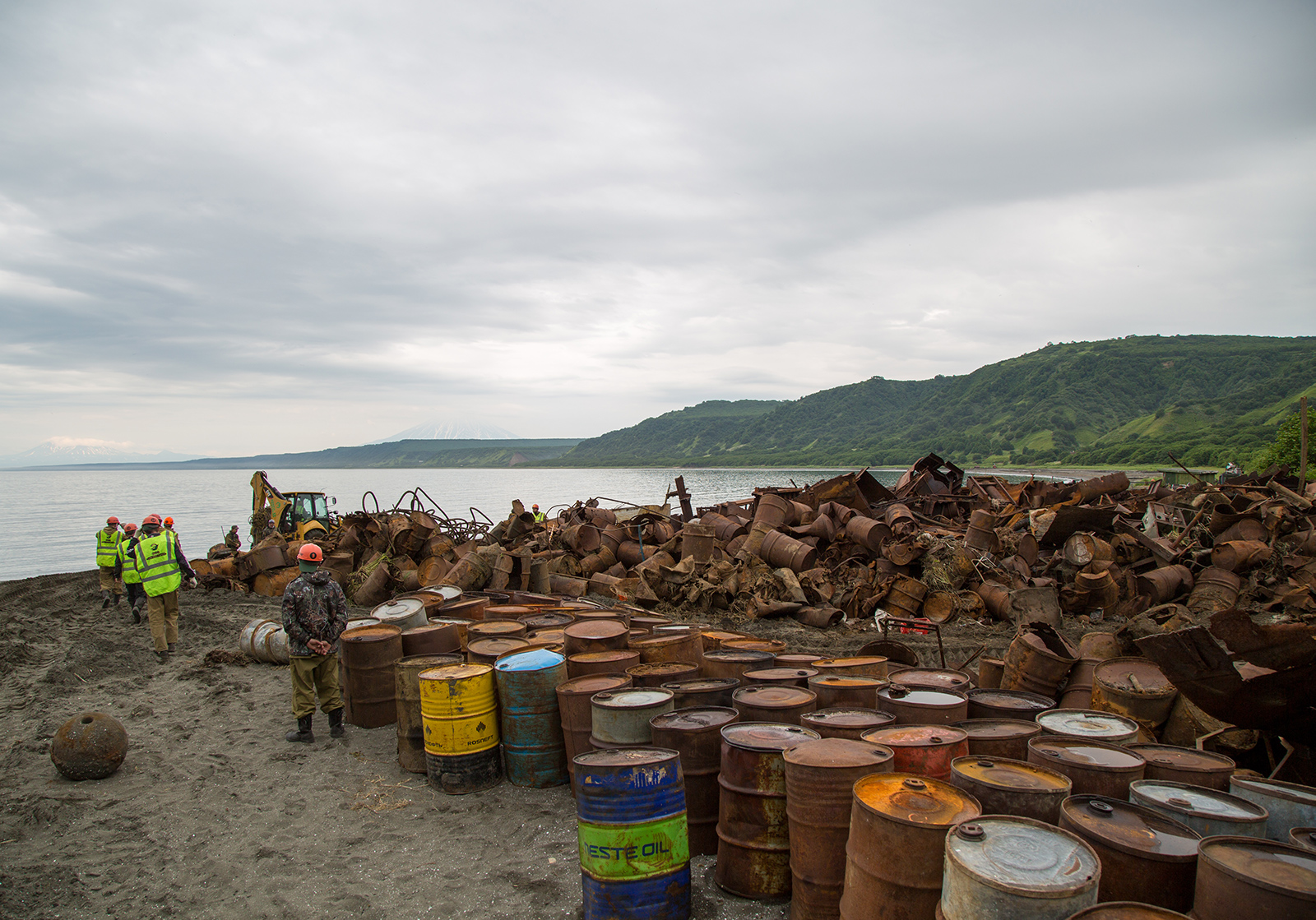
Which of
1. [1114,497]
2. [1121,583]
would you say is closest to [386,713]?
[1121,583]

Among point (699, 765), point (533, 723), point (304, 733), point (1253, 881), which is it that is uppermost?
point (1253, 881)

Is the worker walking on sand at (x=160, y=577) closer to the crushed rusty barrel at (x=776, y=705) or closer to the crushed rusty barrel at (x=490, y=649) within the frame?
the crushed rusty barrel at (x=490, y=649)

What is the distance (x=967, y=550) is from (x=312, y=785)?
32.1ft

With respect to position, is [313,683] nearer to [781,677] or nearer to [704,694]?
[704,694]

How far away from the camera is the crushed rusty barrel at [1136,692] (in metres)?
4.85

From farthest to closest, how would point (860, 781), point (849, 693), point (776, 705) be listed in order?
point (849, 693), point (776, 705), point (860, 781)

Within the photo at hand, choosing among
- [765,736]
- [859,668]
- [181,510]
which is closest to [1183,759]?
[765,736]

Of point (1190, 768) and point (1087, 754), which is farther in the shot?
point (1087, 754)

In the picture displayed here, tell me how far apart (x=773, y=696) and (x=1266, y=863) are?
107 inches

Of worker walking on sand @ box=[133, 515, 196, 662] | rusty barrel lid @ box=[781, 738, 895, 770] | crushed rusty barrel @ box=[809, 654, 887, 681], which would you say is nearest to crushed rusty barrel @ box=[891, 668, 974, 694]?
crushed rusty barrel @ box=[809, 654, 887, 681]

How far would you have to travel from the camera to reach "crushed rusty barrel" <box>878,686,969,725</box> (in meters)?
4.49

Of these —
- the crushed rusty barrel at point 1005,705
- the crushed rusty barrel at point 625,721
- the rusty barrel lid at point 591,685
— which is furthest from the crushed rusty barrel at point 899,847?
the rusty barrel lid at point 591,685

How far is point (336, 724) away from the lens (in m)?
7.53

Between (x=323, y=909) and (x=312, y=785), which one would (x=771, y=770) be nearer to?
(x=323, y=909)
